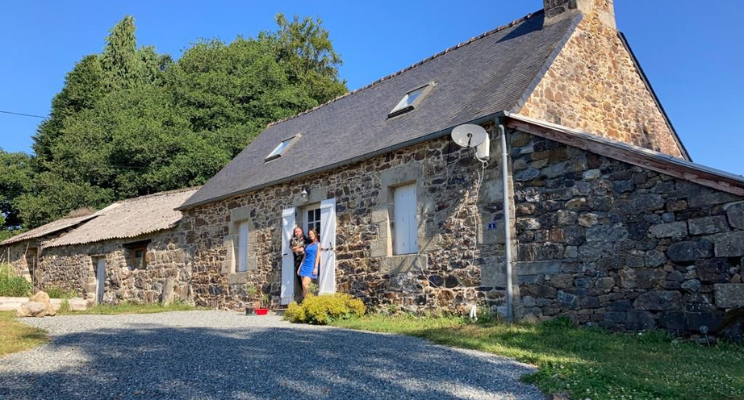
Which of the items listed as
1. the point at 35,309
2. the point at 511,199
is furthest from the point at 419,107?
the point at 35,309

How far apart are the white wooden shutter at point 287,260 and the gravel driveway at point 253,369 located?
4226 millimetres

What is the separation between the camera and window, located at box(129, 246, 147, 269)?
1647 centimetres

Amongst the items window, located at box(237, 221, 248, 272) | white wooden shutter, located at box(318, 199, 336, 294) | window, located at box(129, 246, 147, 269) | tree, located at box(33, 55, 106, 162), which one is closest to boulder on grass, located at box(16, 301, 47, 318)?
window, located at box(237, 221, 248, 272)

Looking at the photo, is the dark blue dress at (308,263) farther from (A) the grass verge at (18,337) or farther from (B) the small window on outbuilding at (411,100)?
(A) the grass verge at (18,337)

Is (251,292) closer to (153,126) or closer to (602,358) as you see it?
(602,358)

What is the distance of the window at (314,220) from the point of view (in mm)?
11477

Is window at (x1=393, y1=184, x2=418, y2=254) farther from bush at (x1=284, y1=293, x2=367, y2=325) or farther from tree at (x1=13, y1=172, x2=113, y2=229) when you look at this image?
tree at (x1=13, y1=172, x2=113, y2=229)

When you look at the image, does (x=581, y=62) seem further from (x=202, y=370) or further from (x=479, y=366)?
(x=202, y=370)

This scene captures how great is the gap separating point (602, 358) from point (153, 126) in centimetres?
2535

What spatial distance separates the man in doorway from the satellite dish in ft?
13.6

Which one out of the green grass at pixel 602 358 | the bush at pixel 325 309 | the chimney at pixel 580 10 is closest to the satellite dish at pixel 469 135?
the green grass at pixel 602 358

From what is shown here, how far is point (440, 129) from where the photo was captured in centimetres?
890

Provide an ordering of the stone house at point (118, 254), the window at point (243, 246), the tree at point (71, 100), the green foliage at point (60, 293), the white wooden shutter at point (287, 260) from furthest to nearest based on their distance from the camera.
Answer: the tree at point (71, 100) < the green foliage at point (60, 293) < the stone house at point (118, 254) < the window at point (243, 246) < the white wooden shutter at point (287, 260)

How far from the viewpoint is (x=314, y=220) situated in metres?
11.5
